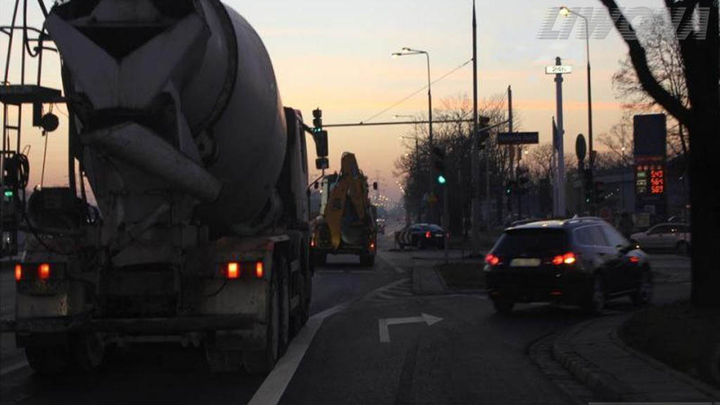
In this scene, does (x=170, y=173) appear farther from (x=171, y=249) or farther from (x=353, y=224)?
(x=353, y=224)

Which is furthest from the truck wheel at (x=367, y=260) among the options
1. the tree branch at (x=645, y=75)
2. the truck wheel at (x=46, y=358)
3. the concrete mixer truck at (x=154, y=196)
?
the truck wheel at (x=46, y=358)

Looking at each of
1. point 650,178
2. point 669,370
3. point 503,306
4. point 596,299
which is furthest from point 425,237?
point 669,370

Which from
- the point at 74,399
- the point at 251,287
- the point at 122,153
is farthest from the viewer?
the point at 251,287

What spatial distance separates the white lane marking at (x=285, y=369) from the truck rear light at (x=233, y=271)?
3.84 feet

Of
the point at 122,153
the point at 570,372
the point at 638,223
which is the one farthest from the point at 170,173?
the point at 638,223

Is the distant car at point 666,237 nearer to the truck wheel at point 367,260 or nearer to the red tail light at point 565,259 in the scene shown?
the truck wheel at point 367,260

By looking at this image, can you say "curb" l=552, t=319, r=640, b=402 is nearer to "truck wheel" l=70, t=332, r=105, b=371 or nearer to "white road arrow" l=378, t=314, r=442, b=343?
"white road arrow" l=378, t=314, r=442, b=343

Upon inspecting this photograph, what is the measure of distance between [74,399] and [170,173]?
241cm

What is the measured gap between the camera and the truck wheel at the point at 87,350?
8.55 meters

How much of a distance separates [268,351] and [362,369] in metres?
1.17

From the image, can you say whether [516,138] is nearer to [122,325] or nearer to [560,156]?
[560,156]

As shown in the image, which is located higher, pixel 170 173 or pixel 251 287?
pixel 170 173

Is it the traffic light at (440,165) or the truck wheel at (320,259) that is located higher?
the traffic light at (440,165)

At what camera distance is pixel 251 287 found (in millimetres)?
8125
